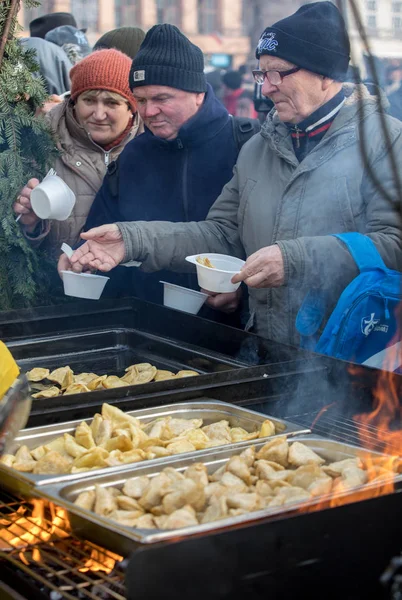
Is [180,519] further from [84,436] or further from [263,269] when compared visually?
[263,269]

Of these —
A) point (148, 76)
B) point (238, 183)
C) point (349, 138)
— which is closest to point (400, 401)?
point (349, 138)

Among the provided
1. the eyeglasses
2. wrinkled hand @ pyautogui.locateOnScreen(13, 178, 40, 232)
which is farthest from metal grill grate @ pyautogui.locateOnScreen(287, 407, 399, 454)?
wrinkled hand @ pyautogui.locateOnScreen(13, 178, 40, 232)

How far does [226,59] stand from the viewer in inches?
649

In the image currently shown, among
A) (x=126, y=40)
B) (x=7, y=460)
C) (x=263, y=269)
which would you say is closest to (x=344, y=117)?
(x=263, y=269)

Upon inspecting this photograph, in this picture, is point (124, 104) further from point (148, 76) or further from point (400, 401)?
point (400, 401)

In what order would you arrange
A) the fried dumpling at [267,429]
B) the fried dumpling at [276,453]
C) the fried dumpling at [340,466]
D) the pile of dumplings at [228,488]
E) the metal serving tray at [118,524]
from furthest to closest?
the fried dumpling at [267,429] < the fried dumpling at [276,453] < the fried dumpling at [340,466] < the pile of dumplings at [228,488] < the metal serving tray at [118,524]

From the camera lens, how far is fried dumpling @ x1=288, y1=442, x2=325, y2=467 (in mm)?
2000

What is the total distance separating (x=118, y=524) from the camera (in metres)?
1.59

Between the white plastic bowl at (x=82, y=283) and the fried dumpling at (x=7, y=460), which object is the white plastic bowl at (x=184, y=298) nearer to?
the white plastic bowl at (x=82, y=283)

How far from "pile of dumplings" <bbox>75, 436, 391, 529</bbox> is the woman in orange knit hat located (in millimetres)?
2293

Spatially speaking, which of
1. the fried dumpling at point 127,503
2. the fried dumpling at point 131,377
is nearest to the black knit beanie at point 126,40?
the fried dumpling at point 131,377

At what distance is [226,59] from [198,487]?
15.7 m

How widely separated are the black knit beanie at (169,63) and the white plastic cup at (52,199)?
1.92ft

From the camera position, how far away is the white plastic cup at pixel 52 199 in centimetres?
347
